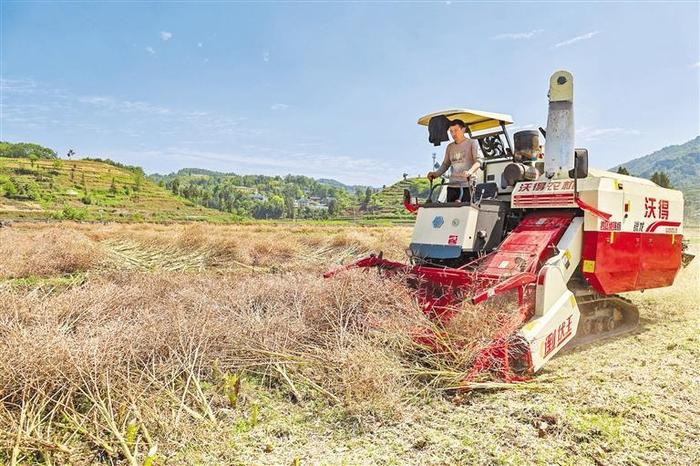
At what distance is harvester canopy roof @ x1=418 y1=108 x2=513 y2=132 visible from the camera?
5777 mm

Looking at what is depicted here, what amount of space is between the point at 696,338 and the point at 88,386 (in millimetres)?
6138

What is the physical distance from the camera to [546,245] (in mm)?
4766

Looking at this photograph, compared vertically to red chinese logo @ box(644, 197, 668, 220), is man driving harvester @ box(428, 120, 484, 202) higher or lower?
higher

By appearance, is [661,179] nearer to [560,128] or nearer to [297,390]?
[560,128]

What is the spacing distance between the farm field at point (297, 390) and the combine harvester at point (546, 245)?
438mm

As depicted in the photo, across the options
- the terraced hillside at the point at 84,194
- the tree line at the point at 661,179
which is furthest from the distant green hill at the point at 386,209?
the tree line at the point at 661,179

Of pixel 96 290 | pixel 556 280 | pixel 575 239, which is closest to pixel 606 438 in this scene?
pixel 556 280

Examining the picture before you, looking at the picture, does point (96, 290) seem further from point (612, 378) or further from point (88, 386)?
point (612, 378)

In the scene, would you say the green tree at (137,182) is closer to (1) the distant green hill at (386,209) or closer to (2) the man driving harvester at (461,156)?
(1) the distant green hill at (386,209)

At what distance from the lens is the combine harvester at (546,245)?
4.25 m

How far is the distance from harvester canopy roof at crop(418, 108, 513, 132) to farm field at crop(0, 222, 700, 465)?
8.21 feet

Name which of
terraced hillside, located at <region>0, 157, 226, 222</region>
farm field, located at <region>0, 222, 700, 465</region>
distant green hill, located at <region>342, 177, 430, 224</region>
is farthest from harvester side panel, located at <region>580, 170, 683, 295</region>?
distant green hill, located at <region>342, 177, 430, 224</region>

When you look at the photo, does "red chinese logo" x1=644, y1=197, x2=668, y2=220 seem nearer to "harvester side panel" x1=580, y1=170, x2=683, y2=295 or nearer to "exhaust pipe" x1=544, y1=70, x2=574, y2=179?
"harvester side panel" x1=580, y1=170, x2=683, y2=295

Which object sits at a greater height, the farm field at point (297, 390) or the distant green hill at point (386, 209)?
the distant green hill at point (386, 209)
